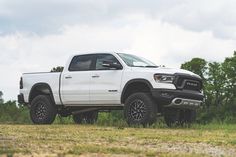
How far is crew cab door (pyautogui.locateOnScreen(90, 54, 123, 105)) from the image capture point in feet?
49.4

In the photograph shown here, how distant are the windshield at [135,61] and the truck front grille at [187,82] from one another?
931 millimetres

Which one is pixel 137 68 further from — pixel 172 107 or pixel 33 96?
pixel 33 96

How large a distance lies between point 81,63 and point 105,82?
1.24m

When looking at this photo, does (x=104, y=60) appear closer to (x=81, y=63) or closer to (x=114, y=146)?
(x=81, y=63)

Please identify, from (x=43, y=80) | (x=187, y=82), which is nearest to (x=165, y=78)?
(x=187, y=82)

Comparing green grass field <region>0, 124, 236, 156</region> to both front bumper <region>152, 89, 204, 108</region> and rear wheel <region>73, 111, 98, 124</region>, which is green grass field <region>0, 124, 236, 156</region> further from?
rear wheel <region>73, 111, 98, 124</region>

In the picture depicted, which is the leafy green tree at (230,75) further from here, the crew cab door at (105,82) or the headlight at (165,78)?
the headlight at (165,78)

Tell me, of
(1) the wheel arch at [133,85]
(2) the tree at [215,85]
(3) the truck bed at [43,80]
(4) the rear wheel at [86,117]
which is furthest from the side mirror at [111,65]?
(2) the tree at [215,85]

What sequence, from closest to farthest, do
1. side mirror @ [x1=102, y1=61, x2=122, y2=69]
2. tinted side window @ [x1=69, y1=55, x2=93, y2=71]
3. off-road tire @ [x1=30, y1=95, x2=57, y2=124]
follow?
side mirror @ [x1=102, y1=61, x2=122, y2=69], tinted side window @ [x1=69, y1=55, x2=93, y2=71], off-road tire @ [x1=30, y1=95, x2=57, y2=124]

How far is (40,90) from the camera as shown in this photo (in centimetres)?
1712

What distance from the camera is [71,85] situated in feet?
52.8

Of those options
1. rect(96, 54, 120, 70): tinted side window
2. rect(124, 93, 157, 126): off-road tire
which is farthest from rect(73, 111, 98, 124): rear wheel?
rect(124, 93, 157, 126): off-road tire

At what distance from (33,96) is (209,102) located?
123ft

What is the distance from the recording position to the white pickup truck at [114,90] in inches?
562
